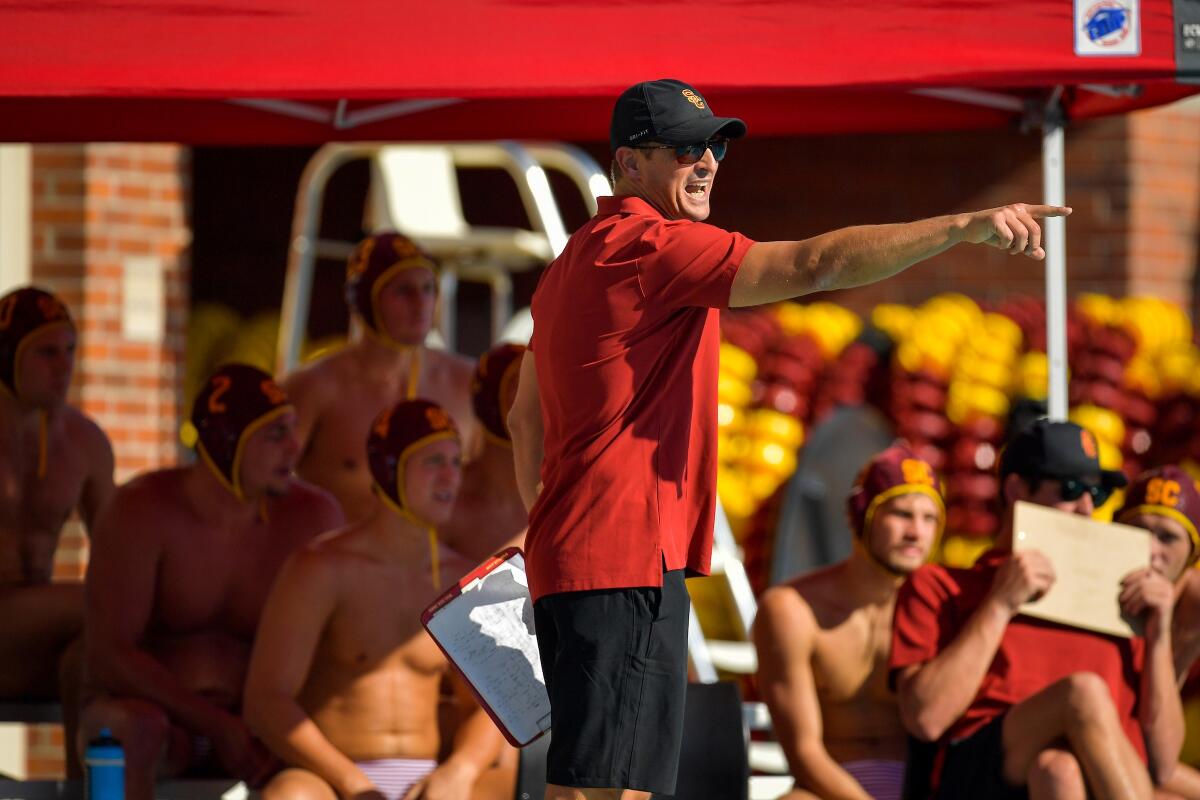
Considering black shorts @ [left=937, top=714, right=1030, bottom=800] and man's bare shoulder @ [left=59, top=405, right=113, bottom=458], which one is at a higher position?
man's bare shoulder @ [left=59, top=405, right=113, bottom=458]

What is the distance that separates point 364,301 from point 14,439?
106 cm

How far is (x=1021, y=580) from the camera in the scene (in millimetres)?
4441

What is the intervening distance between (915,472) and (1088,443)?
42cm

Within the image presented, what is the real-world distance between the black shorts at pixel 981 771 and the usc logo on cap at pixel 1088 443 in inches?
27.4

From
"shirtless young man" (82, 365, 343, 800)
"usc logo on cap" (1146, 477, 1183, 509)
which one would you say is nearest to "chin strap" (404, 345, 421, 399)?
"shirtless young man" (82, 365, 343, 800)

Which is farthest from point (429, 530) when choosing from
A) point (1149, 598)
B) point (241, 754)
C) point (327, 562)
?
point (1149, 598)

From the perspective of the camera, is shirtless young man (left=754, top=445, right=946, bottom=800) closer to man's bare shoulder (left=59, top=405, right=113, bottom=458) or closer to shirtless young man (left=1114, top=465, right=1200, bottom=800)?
shirtless young man (left=1114, top=465, right=1200, bottom=800)

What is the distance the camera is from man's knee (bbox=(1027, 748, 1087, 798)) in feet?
14.0

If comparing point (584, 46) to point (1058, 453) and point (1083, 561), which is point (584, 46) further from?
point (1083, 561)

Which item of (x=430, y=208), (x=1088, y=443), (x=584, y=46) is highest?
(x=430, y=208)

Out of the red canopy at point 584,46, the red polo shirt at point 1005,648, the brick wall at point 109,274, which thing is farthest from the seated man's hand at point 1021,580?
the brick wall at point 109,274

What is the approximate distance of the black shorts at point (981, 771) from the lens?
4402 millimetres

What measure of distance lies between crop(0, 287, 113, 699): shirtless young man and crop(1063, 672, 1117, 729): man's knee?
2663 millimetres

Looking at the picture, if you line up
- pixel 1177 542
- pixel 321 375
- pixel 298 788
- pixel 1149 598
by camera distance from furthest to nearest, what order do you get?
pixel 321 375 < pixel 1177 542 < pixel 1149 598 < pixel 298 788
